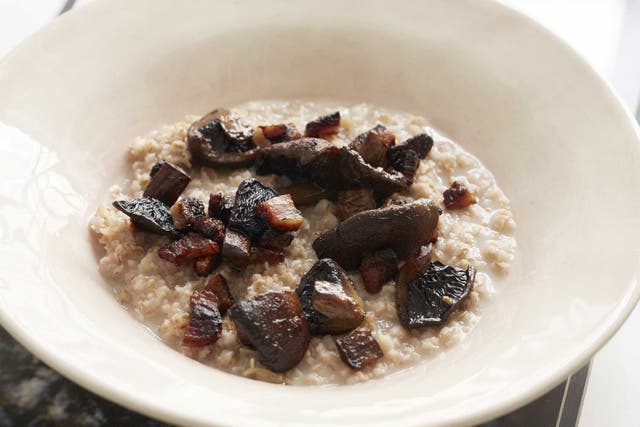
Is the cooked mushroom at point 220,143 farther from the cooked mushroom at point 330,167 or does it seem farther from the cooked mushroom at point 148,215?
the cooked mushroom at point 148,215

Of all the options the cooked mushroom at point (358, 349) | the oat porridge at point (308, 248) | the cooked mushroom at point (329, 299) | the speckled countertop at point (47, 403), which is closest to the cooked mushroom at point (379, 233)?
the oat porridge at point (308, 248)

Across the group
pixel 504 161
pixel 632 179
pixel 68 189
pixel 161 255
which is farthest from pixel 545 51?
pixel 68 189

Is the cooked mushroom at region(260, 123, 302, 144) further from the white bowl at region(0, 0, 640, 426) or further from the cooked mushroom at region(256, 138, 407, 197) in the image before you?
the white bowl at region(0, 0, 640, 426)

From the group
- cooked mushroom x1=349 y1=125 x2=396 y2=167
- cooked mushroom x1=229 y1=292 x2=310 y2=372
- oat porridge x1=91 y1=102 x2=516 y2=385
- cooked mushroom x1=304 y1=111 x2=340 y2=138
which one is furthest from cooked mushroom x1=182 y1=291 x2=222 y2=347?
cooked mushroom x1=304 y1=111 x2=340 y2=138

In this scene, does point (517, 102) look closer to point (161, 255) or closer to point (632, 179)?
point (632, 179)

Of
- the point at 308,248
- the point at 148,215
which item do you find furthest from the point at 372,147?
the point at 148,215

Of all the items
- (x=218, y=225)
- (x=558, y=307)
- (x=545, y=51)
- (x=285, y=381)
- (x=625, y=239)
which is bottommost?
(x=285, y=381)

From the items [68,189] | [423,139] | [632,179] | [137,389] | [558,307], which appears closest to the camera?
[137,389]
